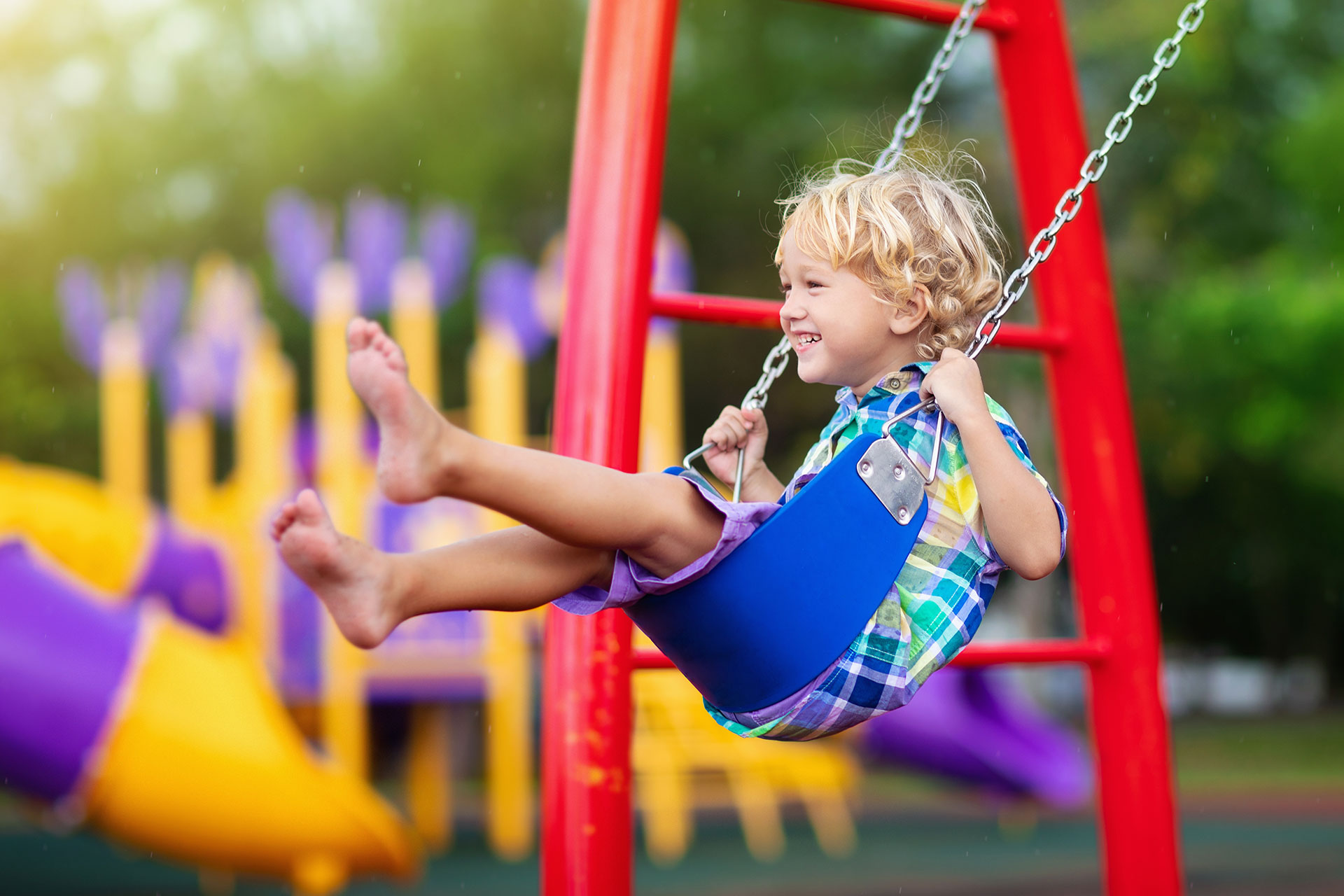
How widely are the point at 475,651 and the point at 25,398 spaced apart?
6981 mm

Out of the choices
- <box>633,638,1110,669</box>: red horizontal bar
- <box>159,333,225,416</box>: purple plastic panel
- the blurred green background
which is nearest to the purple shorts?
<box>633,638,1110,669</box>: red horizontal bar

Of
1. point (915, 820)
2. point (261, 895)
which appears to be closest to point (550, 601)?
point (261, 895)

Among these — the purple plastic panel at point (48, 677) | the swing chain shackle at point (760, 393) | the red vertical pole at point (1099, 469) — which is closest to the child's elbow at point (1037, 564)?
the swing chain shackle at point (760, 393)

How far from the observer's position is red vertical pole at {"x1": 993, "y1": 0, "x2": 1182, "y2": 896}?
2088mm

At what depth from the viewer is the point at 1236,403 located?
10914 millimetres

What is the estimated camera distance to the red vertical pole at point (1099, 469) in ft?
6.85

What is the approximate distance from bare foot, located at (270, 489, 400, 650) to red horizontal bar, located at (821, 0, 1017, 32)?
104 centimetres

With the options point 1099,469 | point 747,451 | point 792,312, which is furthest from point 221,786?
point 792,312

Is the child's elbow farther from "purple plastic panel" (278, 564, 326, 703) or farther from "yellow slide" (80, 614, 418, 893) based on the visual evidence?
"purple plastic panel" (278, 564, 326, 703)

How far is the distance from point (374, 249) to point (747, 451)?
5.73 metres

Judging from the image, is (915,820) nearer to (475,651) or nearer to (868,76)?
(475,651)

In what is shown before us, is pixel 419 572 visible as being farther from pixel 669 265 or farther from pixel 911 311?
pixel 669 265

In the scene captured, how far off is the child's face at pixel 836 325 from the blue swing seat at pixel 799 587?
0.12 metres

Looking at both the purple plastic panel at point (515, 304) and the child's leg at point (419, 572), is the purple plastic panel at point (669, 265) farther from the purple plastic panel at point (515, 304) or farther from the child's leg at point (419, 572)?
the child's leg at point (419, 572)
